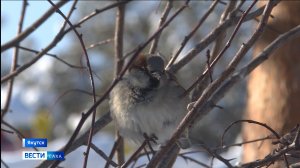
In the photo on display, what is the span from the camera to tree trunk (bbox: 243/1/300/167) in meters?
3.04

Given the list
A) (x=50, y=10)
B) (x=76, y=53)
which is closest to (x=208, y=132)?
(x=76, y=53)

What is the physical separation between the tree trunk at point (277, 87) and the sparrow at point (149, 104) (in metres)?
1.44

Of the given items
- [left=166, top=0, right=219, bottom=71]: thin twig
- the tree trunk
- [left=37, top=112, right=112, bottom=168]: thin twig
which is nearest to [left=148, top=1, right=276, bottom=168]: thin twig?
[left=166, top=0, right=219, bottom=71]: thin twig

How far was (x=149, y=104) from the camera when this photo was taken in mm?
1634

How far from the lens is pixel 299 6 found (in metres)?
3.04

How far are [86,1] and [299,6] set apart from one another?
380 inches

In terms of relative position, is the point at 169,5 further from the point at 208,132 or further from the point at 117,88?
the point at 208,132

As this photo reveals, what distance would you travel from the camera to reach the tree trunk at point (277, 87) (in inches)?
119

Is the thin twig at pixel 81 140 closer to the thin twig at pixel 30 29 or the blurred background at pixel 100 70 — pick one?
the thin twig at pixel 30 29

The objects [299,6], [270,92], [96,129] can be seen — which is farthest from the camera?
[270,92]

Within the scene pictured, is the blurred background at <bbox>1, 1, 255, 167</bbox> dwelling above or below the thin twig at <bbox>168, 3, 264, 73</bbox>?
above

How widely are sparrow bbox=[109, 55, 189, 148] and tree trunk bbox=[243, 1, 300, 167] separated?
1441 millimetres

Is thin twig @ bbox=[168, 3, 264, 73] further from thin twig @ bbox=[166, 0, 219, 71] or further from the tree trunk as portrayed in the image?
the tree trunk

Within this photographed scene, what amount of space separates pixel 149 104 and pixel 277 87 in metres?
1.74
